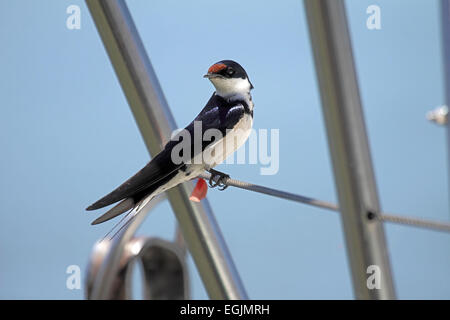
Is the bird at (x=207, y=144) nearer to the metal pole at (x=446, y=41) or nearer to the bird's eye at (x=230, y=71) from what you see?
the bird's eye at (x=230, y=71)

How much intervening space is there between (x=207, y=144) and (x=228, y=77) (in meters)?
0.06

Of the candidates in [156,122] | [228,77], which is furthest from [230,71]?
[156,122]

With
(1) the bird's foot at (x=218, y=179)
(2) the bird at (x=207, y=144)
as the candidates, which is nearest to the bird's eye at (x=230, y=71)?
(2) the bird at (x=207, y=144)

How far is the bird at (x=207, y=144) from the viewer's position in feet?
1.73

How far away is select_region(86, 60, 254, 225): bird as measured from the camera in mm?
527

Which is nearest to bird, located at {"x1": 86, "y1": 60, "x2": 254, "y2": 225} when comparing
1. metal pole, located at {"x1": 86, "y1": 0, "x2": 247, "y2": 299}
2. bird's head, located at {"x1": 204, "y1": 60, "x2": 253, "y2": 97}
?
bird's head, located at {"x1": 204, "y1": 60, "x2": 253, "y2": 97}

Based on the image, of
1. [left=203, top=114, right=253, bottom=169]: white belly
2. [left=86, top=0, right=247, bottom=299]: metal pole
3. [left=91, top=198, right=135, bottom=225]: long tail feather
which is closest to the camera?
[left=91, top=198, right=135, bottom=225]: long tail feather

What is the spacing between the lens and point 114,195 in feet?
1.64

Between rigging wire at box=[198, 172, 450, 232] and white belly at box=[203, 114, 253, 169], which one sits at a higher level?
white belly at box=[203, 114, 253, 169]

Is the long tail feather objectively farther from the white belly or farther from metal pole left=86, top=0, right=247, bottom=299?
metal pole left=86, top=0, right=247, bottom=299

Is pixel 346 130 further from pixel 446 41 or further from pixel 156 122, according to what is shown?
pixel 156 122

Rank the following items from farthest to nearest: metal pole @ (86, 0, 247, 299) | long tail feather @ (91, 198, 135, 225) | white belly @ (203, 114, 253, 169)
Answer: metal pole @ (86, 0, 247, 299)
white belly @ (203, 114, 253, 169)
long tail feather @ (91, 198, 135, 225)

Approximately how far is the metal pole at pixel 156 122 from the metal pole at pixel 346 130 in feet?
0.65
